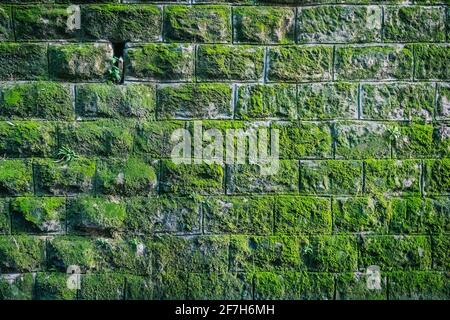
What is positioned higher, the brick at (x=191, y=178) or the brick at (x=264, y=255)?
the brick at (x=191, y=178)

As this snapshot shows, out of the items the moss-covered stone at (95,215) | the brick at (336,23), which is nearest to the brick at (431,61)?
the brick at (336,23)

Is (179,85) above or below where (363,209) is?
above

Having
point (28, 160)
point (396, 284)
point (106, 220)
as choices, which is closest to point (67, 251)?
point (106, 220)

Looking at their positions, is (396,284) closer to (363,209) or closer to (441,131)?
→ (363,209)

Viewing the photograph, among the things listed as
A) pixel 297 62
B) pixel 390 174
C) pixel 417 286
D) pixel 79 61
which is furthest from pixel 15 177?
pixel 417 286

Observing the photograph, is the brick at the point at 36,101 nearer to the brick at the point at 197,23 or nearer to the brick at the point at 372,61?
the brick at the point at 197,23

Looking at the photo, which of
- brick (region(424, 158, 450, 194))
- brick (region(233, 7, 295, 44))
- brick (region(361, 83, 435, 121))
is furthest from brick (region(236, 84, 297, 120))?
brick (region(424, 158, 450, 194))
